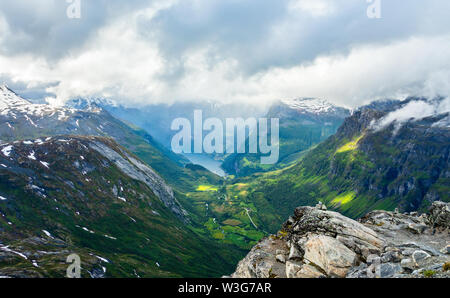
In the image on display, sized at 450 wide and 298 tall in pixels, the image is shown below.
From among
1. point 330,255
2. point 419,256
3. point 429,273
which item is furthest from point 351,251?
point 429,273

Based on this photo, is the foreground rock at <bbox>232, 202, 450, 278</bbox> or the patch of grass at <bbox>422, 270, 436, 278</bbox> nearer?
the patch of grass at <bbox>422, 270, 436, 278</bbox>

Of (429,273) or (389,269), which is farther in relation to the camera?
(389,269)

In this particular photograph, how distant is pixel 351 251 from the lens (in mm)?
32344

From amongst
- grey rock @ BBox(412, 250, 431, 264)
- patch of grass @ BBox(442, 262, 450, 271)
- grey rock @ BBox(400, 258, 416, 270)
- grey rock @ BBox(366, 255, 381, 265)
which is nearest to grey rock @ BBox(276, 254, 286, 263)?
grey rock @ BBox(366, 255, 381, 265)

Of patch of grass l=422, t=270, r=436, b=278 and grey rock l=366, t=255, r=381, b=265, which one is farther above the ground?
patch of grass l=422, t=270, r=436, b=278

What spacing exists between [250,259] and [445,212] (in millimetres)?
34043

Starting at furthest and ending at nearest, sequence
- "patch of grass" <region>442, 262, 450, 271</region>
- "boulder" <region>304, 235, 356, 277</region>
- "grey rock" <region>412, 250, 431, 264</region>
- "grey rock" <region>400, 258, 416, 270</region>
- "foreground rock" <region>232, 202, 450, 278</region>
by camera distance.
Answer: "boulder" <region>304, 235, 356, 277</region> < "grey rock" <region>412, 250, 431, 264</region> < "foreground rock" <region>232, 202, 450, 278</region> < "grey rock" <region>400, 258, 416, 270</region> < "patch of grass" <region>442, 262, 450, 271</region>

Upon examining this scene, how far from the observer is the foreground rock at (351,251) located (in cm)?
2698

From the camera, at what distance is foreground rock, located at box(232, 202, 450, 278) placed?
2698 cm

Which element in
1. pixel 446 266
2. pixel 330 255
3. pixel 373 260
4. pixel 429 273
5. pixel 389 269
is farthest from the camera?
pixel 330 255

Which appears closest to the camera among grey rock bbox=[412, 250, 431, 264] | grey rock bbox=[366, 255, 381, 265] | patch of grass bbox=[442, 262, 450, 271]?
patch of grass bbox=[442, 262, 450, 271]

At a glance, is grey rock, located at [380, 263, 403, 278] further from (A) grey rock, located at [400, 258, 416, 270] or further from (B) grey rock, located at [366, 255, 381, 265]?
(B) grey rock, located at [366, 255, 381, 265]

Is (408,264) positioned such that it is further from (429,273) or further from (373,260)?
(373,260)
